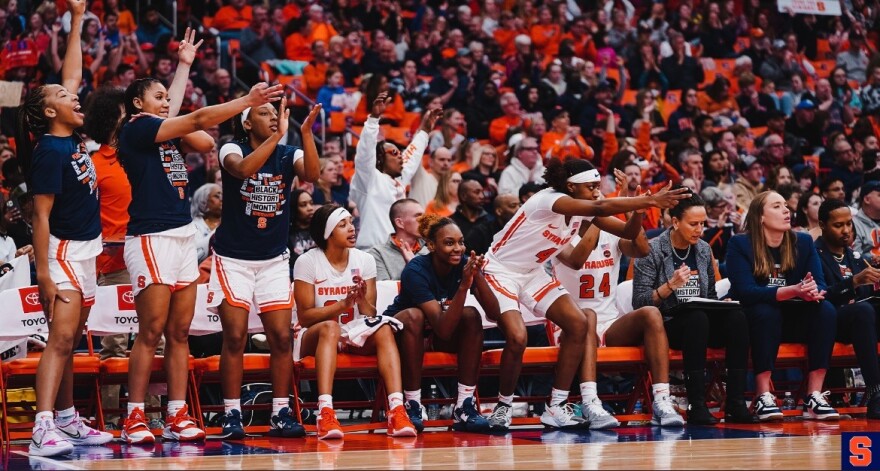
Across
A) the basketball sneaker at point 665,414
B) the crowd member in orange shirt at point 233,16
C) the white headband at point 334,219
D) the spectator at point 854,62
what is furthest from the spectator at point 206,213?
the spectator at point 854,62

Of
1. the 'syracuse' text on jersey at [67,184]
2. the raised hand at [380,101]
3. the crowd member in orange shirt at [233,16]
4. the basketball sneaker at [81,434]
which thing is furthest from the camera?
the crowd member in orange shirt at [233,16]

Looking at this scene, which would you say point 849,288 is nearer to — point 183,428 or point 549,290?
point 549,290

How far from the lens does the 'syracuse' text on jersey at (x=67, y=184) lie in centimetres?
625

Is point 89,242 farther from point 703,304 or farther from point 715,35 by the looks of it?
point 715,35

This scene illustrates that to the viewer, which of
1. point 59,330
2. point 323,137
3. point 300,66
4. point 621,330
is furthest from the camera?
point 300,66

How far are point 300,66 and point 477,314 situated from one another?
26.7 feet

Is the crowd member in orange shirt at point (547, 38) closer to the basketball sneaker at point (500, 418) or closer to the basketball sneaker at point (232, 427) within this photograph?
the basketball sneaker at point (500, 418)

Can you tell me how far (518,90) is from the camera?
1507 centimetres

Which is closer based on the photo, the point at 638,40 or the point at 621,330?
the point at 621,330

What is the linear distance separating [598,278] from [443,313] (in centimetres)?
142

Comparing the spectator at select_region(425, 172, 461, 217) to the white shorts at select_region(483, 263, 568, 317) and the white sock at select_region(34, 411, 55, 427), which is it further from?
the white sock at select_region(34, 411, 55, 427)

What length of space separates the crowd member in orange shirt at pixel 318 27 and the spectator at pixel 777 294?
325 inches

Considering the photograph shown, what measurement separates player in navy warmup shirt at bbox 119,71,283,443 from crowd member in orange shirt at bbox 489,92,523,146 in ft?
24.9

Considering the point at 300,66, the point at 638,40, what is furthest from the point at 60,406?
the point at 638,40
